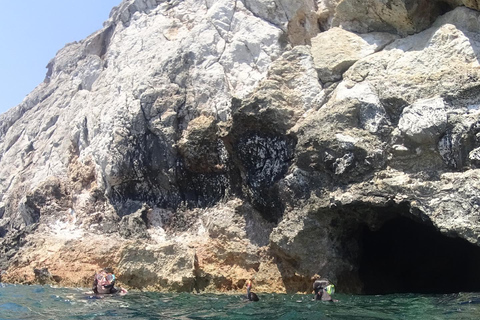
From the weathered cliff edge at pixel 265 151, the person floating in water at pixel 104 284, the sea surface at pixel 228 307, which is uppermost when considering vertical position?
the weathered cliff edge at pixel 265 151

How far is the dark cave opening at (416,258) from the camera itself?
13336 millimetres

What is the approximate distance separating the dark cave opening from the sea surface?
3.29 metres

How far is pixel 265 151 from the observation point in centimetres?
1212

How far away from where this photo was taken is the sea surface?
7703 millimetres

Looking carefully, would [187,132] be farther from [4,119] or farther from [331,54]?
[4,119]

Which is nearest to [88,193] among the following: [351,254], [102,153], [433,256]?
[102,153]

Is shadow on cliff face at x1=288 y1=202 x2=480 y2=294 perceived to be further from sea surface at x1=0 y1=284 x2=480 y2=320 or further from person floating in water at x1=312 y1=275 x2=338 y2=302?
person floating in water at x1=312 y1=275 x2=338 y2=302

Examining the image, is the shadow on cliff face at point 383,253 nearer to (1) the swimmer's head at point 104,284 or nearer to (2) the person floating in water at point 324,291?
(2) the person floating in water at point 324,291

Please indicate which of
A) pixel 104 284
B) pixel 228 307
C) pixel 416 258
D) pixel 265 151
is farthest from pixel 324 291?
pixel 416 258

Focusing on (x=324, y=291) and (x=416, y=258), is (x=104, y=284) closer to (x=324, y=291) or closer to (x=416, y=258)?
(x=324, y=291)

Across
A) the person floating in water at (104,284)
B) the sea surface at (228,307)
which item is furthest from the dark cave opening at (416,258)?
the person floating in water at (104,284)

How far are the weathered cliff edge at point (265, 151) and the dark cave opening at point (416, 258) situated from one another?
27 centimetres

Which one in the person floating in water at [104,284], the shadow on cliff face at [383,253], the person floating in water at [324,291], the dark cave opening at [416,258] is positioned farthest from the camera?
the dark cave opening at [416,258]

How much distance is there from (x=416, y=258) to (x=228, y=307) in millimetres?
8197
